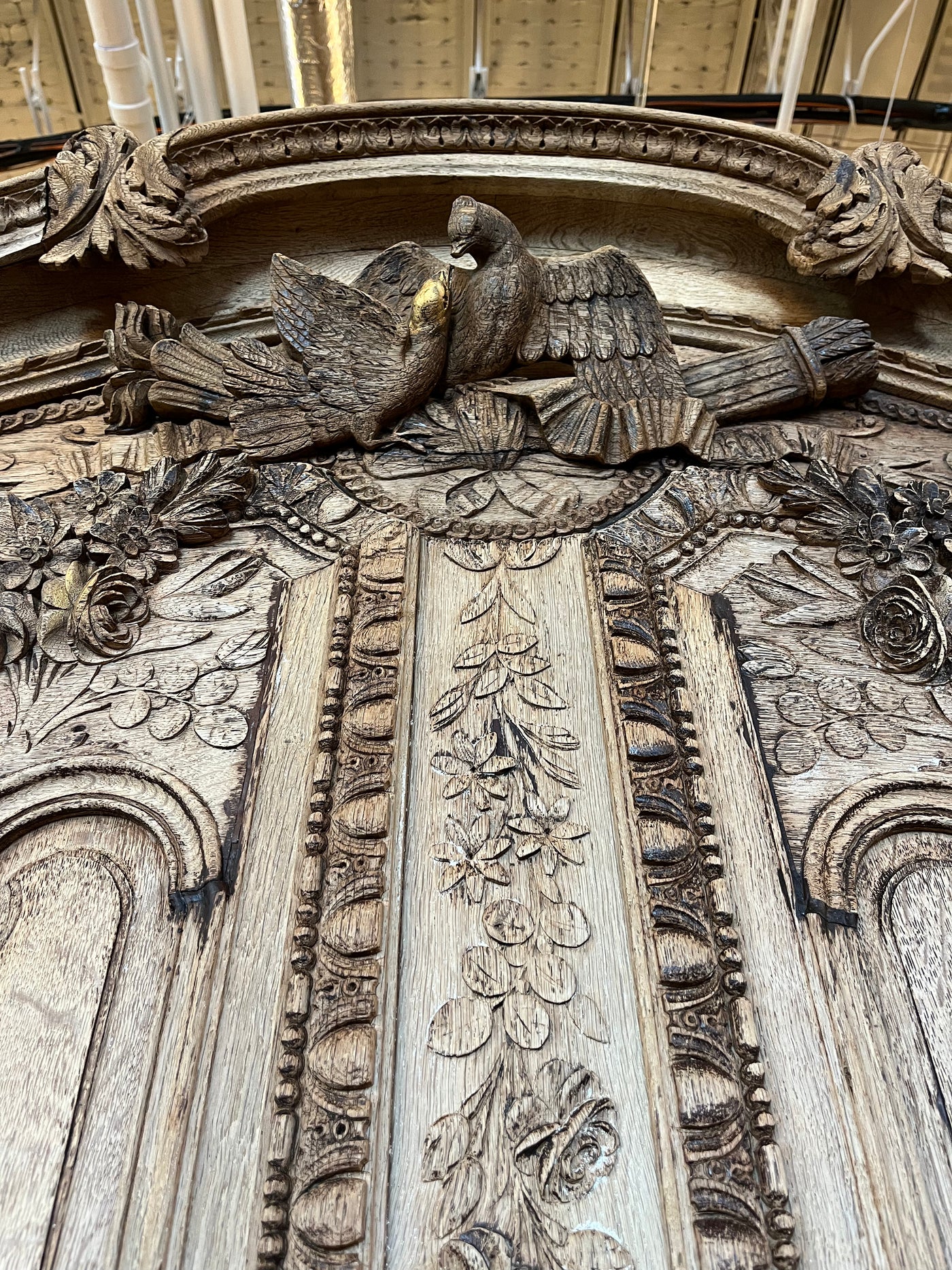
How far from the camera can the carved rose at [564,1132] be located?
1149mm

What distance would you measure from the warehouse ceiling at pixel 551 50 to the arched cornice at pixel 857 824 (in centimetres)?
339

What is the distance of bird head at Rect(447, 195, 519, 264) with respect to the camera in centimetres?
196

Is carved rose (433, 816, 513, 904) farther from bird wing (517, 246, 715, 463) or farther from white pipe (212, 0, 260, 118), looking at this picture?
white pipe (212, 0, 260, 118)

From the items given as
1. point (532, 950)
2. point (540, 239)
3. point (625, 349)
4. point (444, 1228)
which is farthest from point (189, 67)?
point (444, 1228)

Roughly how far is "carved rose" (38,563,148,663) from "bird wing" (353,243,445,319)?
31.4 inches

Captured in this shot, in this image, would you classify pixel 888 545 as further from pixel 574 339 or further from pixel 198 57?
pixel 198 57

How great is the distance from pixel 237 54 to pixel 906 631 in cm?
248

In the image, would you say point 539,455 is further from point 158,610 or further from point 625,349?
point 158,610

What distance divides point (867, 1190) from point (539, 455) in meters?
1.32

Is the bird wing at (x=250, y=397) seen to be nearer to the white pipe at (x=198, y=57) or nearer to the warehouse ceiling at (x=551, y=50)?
the white pipe at (x=198, y=57)

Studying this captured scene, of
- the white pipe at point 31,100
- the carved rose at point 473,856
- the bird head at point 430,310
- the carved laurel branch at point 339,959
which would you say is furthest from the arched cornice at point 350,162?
the white pipe at point 31,100

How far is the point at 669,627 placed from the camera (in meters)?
1.70

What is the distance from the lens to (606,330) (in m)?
2.01

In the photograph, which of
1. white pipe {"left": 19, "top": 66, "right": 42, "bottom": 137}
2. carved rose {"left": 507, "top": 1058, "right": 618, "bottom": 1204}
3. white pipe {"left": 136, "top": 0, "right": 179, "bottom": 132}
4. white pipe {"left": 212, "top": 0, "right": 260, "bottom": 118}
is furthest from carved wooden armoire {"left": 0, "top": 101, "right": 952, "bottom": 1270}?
white pipe {"left": 19, "top": 66, "right": 42, "bottom": 137}
